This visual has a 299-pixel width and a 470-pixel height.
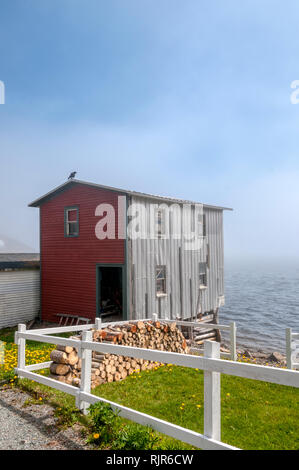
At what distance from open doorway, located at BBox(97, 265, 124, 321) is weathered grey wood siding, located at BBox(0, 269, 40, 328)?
3957 millimetres

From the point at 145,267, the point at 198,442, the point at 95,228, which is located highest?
the point at 95,228

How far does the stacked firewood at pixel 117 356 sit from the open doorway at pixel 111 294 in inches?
280

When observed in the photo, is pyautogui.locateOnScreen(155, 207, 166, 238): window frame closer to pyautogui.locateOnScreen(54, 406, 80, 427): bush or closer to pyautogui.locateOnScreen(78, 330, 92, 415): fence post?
pyautogui.locateOnScreen(78, 330, 92, 415): fence post

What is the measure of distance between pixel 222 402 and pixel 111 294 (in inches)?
540

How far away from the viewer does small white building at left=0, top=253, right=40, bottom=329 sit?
17.2 m

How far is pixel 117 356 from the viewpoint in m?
7.98

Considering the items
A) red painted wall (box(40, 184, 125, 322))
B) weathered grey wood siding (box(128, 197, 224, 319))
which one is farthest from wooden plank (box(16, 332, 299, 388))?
red painted wall (box(40, 184, 125, 322))

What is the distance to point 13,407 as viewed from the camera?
5.69m

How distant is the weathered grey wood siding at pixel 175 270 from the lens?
1534 centimetres

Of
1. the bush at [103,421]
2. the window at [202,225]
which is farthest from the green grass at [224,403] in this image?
the window at [202,225]

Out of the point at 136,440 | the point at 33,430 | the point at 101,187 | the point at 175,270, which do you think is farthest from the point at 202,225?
the point at 136,440

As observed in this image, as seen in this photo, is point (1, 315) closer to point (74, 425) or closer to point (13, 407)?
point (13, 407)
